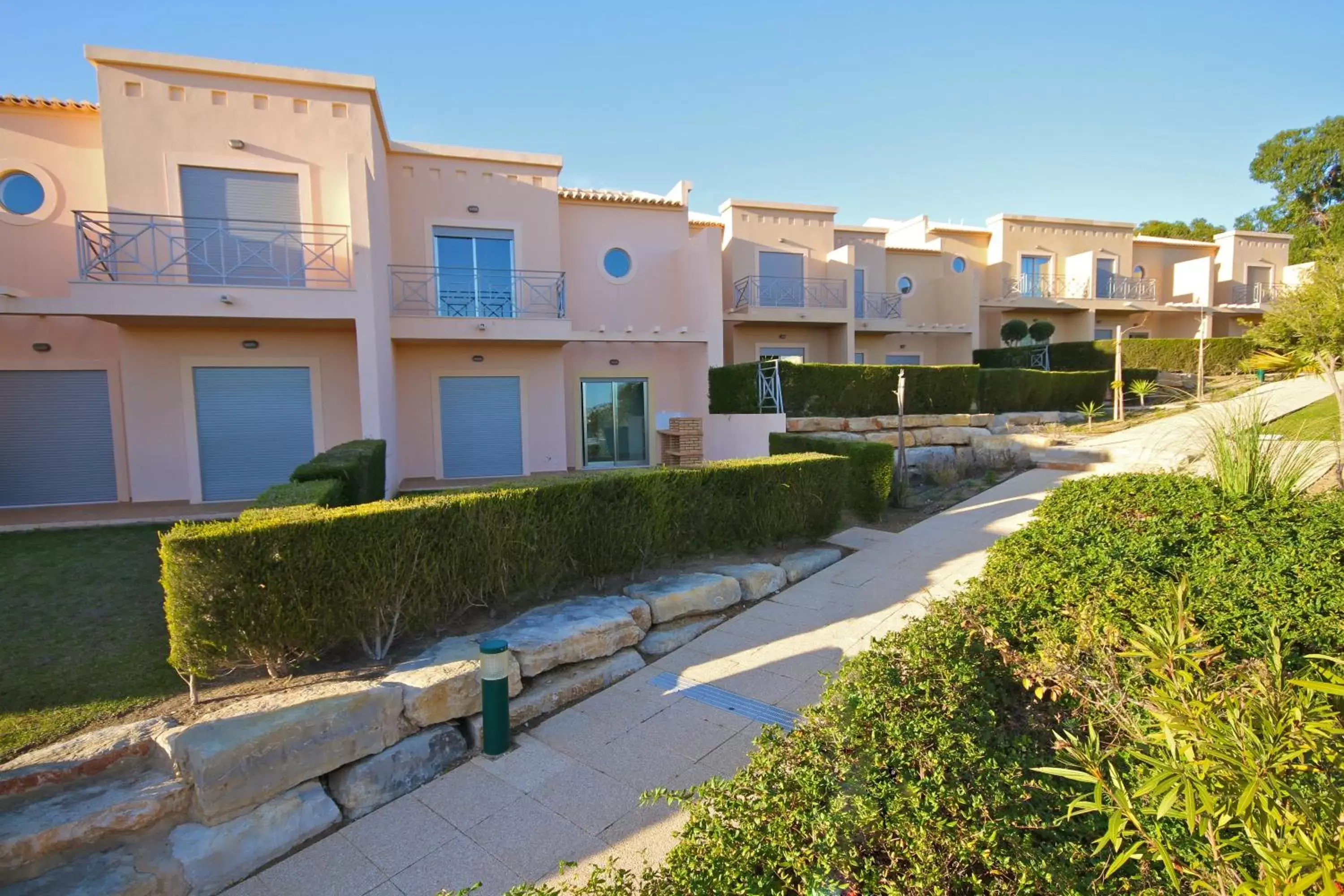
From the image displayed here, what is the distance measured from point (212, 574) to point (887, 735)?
396cm

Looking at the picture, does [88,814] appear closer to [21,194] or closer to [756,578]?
[756,578]

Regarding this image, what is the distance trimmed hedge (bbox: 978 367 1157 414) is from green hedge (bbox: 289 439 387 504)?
13.2 meters

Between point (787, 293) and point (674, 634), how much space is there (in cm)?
1382

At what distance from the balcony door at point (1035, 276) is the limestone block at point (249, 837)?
944 inches

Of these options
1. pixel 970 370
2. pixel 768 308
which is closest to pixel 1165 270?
pixel 970 370

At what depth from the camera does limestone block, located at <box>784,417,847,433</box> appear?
1184cm

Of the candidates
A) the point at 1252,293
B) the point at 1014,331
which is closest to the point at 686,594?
the point at 1014,331

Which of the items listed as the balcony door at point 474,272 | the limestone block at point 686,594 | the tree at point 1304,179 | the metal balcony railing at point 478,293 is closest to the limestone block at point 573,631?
the limestone block at point 686,594

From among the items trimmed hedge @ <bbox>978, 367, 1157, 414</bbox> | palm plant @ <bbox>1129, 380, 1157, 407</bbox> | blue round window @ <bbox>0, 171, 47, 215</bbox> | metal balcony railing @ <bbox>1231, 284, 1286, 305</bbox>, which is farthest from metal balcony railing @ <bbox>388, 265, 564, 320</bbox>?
metal balcony railing @ <bbox>1231, 284, 1286, 305</bbox>

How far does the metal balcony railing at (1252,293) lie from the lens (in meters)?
24.2

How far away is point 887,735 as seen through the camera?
8.42ft

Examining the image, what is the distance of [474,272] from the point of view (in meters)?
12.4

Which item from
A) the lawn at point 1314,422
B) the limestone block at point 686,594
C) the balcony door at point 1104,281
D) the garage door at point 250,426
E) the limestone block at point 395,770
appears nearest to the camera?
the limestone block at point 395,770

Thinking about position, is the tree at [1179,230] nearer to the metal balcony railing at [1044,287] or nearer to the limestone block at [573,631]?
the metal balcony railing at [1044,287]
